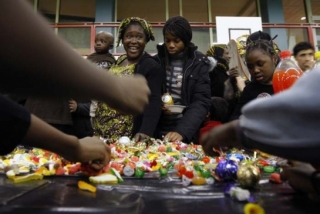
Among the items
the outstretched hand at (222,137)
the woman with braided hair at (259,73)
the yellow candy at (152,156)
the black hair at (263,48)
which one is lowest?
the yellow candy at (152,156)

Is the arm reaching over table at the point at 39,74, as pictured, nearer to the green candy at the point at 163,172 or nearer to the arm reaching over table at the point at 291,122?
the arm reaching over table at the point at 291,122

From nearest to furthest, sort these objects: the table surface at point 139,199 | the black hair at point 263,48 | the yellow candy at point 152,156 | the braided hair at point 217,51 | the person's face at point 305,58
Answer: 1. the table surface at point 139,199
2. the yellow candy at point 152,156
3. the black hair at point 263,48
4. the person's face at point 305,58
5. the braided hair at point 217,51

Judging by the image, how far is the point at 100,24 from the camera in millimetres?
6438

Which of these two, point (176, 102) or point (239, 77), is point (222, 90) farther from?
point (176, 102)

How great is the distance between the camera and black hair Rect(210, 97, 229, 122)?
97.0 inches

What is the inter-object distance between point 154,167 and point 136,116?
2.89 ft

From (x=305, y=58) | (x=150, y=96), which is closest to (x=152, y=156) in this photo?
(x=150, y=96)

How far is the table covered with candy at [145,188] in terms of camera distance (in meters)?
0.74

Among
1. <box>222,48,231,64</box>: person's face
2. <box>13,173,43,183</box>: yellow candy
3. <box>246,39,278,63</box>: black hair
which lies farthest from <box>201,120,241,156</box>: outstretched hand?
<box>222,48,231,64</box>: person's face

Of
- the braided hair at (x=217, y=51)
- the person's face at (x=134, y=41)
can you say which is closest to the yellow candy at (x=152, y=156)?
the person's face at (x=134, y=41)

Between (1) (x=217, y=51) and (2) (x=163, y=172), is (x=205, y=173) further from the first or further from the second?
(1) (x=217, y=51)

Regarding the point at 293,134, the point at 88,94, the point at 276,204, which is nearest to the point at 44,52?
the point at 88,94

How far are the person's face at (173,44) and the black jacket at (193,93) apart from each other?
97 millimetres

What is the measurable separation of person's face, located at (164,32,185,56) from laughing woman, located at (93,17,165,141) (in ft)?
0.54
